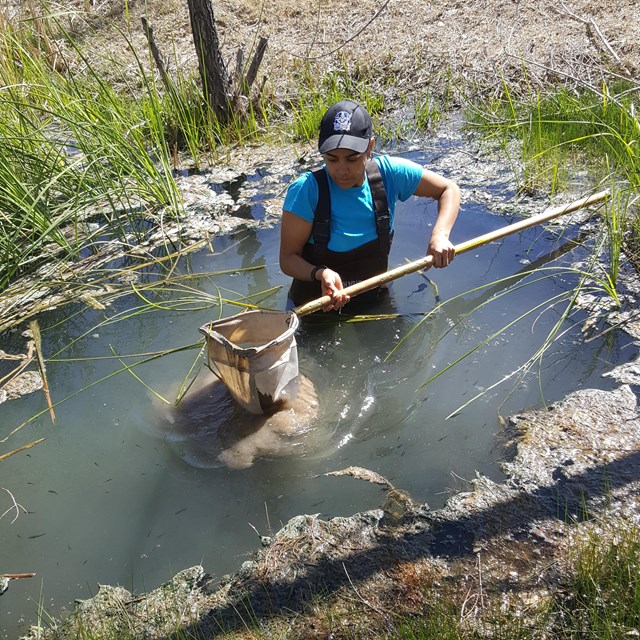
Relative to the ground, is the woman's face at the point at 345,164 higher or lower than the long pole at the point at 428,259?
higher

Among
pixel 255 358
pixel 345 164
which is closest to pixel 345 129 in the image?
pixel 345 164

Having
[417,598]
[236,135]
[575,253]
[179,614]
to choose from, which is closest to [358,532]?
[417,598]

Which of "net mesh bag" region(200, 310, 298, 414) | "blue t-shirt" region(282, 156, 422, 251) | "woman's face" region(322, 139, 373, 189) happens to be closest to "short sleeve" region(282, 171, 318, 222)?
"blue t-shirt" region(282, 156, 422, 251)

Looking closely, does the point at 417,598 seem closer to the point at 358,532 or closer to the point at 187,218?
the point at 358,532

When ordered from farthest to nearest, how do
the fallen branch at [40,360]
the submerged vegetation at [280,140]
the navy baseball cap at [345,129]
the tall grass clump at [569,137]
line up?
the tall grass clump at [569,137] < the fallen branch at [40,360] < the navy baseball cap at [345,129] < the submerged vegetation at [280,140]

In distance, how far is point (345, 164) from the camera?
3.02 m

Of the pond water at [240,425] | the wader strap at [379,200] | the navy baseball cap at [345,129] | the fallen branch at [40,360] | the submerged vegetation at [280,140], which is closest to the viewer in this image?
the submerged vegetation at [280,140]

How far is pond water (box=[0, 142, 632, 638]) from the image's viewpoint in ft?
8.02

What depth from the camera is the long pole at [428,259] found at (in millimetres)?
2968

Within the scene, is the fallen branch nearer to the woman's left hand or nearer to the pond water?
the pond water

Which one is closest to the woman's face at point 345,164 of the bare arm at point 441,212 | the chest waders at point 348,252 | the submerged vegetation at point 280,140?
the chest waders at point 348,252

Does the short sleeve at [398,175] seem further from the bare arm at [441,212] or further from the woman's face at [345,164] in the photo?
the woman's face at [345,164]

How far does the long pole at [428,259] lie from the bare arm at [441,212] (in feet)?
0.18

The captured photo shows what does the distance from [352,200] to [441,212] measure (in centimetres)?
49
